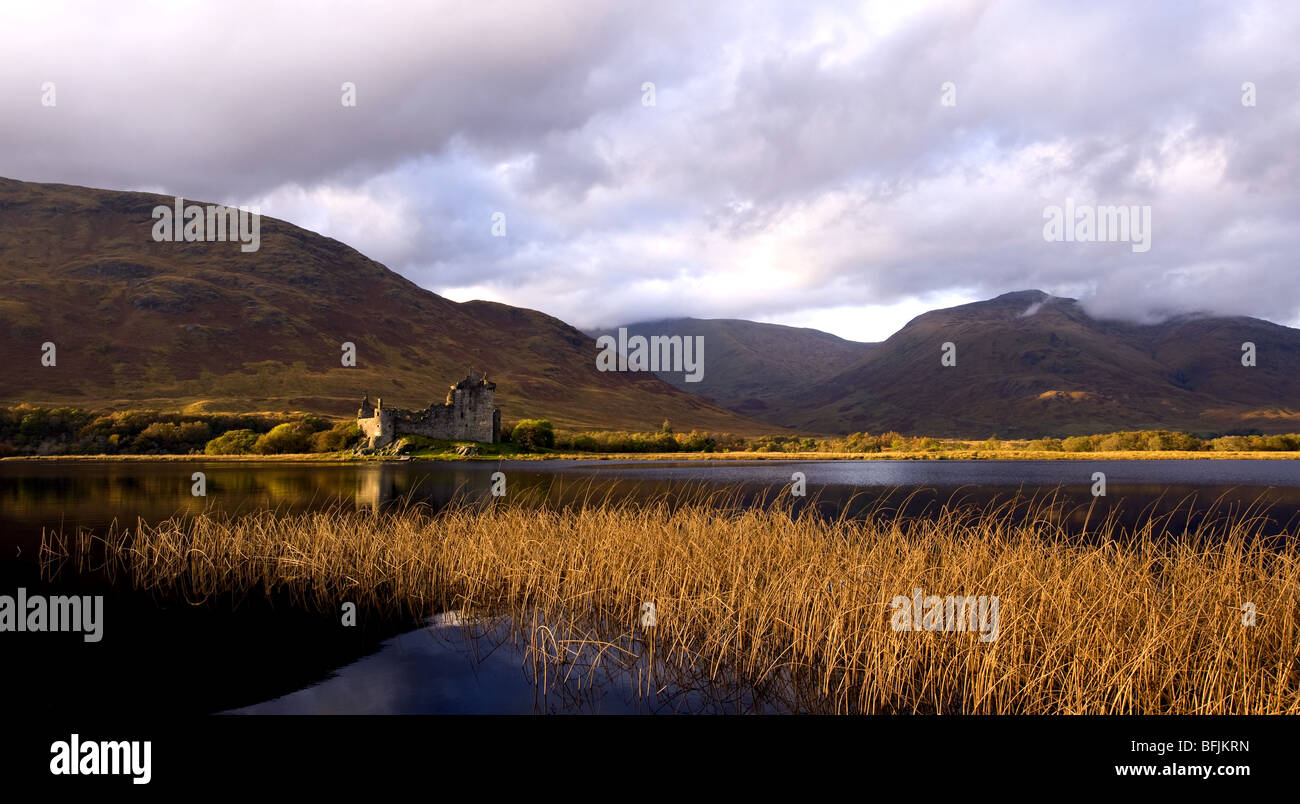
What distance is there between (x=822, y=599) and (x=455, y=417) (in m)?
87.6

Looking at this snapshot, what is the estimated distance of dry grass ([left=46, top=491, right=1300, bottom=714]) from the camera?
848 cm

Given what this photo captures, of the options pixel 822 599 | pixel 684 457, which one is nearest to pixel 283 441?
pixel 684 457

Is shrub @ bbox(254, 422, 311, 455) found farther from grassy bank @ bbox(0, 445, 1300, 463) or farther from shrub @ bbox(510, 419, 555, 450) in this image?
shrub @ bbox(510, 419, 555, 450)

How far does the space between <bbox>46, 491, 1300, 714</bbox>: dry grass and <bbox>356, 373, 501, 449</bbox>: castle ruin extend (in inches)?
2876

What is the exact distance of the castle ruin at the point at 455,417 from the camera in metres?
89.8

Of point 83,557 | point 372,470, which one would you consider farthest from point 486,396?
point 83,557

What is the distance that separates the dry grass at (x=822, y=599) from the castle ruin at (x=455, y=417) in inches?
2876

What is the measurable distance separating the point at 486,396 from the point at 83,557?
75.5 meters

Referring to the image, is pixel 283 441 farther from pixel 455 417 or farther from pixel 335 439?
pixel 455 417

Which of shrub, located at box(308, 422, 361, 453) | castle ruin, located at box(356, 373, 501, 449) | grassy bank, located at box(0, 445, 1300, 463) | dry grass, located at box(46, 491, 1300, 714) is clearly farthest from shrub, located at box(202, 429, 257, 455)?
dry grass, located at box(46, 491, 1300, 714)

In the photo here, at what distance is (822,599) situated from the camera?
35.4 feet

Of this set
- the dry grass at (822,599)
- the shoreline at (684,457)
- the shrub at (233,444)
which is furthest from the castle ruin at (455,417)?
the dry grass at (822,599)

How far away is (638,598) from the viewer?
1330 cm
